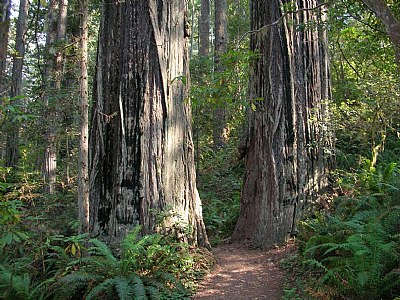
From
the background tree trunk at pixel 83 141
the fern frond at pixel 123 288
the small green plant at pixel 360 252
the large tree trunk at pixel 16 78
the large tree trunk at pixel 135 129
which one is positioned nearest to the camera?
the small green plant at pixel 360 252

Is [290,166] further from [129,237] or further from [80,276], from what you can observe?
[80,276]

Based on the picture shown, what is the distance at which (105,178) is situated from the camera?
21.9 ft

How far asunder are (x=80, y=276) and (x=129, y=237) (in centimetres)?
85

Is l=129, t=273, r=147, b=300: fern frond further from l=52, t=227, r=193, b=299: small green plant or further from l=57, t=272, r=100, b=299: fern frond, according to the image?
l=57, t=272, r=100, b=299: fern frond

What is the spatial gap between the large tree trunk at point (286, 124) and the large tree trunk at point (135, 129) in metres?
1.74

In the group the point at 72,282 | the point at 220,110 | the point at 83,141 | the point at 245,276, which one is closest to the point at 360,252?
the point at 245,276

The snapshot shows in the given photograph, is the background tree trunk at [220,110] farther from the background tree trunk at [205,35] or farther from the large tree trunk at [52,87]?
the large tree trunk at [52,87]

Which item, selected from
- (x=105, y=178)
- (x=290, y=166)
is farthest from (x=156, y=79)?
(x=290, y=166)

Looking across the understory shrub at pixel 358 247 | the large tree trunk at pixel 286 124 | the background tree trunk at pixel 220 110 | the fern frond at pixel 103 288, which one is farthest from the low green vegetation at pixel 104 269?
the background tree trunk at pixel 220 110

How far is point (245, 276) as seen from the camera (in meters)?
6.48

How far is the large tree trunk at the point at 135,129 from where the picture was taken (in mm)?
6547

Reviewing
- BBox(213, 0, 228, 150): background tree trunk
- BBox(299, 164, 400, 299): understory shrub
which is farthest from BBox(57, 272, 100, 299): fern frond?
BBox(213, 0, 228, 150): background tree trunk

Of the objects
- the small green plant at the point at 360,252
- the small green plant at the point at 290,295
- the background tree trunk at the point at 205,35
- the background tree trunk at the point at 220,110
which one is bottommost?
the small green plant at the point at 290,295

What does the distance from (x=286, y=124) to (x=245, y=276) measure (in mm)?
3002
